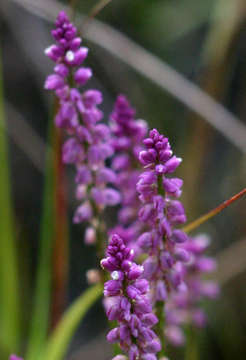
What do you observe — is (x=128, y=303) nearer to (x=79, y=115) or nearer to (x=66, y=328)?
(x=79, y=115)

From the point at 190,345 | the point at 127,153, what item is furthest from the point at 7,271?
the point at 127,153

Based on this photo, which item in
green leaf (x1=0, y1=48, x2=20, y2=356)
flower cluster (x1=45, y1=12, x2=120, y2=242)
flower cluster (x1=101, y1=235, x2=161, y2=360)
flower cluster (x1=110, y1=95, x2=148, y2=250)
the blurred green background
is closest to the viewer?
flower cluster (x1=101, y1=235, x2=161, y2=360)

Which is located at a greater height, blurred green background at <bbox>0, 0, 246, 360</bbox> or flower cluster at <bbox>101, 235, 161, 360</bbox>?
blurred green background at <bbox>0, 0, 246, 360</bbox>

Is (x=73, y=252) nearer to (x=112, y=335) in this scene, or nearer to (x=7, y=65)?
(x=7, y=65)

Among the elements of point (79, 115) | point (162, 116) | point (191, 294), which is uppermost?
point (162, 116)

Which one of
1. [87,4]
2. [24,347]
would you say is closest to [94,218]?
[24,347]

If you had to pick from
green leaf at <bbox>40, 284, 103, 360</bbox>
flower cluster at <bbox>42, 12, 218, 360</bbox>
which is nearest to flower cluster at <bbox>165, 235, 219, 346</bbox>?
flower cluster at <bbox>42, 12, 218, 360</bbox>

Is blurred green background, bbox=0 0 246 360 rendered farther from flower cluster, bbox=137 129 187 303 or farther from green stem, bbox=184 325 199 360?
flower cluster, bbox=137 129 187 303
